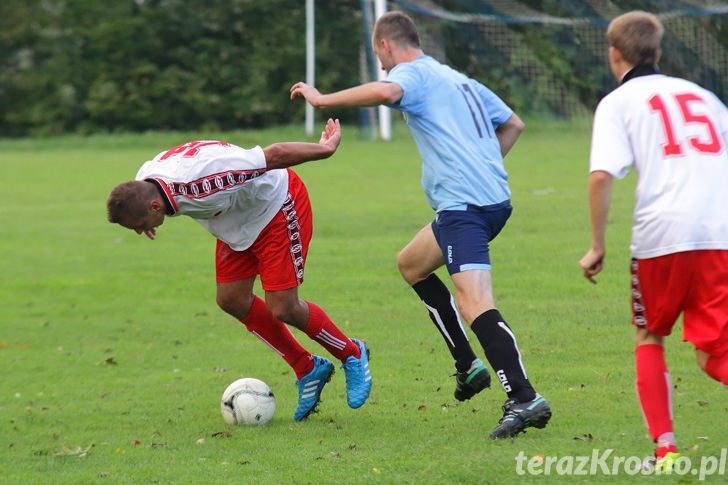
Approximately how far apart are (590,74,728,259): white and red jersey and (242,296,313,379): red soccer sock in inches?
110

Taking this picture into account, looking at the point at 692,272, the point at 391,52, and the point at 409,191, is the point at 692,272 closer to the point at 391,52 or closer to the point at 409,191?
the point at 391,52

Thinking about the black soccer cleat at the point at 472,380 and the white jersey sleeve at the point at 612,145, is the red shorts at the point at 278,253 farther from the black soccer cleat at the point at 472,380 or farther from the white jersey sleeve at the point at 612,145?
the white jersey sleeve at the point at 612,145

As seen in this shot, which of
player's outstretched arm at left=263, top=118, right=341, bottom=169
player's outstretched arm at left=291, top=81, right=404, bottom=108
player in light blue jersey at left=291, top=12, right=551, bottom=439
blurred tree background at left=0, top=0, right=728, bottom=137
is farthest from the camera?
blurred tree background at left=0, top=0, right=728, bottom=137

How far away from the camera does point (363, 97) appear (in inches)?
226

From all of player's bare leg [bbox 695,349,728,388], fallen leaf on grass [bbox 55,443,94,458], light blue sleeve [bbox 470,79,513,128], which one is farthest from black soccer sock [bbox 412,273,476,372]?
fallen leaf on grass [bbox 55,443,94,458]

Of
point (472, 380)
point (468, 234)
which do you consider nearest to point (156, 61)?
point (472, 380)

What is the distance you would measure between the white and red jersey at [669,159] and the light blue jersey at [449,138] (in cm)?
124

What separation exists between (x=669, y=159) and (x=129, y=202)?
2.83 meters

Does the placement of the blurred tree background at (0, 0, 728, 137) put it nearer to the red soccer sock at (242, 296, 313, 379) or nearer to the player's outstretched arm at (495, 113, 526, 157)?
the red soccer sock at (242, 296, 313, 379)

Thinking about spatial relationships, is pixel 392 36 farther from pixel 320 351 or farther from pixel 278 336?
pixel 320 351

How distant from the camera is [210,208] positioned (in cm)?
658

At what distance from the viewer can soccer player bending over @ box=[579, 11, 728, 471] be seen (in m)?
4.90

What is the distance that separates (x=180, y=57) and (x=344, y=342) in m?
36.4

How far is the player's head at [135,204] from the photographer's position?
618cm
